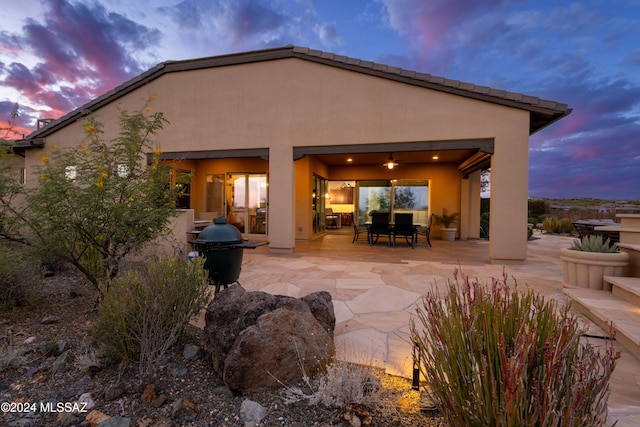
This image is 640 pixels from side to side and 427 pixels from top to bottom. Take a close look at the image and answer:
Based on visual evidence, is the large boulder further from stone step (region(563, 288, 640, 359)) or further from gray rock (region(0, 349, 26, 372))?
stone step (region(563, 288, 640, 359))

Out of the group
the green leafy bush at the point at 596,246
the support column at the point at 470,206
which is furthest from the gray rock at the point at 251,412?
the support column at the point at 470,206

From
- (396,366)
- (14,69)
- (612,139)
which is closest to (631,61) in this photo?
(612,139)

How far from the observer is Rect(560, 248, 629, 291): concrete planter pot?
3807 millimetres

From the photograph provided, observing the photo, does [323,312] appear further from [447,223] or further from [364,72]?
[447,223]

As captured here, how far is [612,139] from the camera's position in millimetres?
21500

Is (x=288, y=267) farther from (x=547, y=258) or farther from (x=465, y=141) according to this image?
(x=547, y=258)

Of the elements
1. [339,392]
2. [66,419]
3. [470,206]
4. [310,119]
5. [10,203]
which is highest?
[310,119]

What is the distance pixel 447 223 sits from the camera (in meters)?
11.0

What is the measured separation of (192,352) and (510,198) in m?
6.99

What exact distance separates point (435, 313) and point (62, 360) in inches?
112

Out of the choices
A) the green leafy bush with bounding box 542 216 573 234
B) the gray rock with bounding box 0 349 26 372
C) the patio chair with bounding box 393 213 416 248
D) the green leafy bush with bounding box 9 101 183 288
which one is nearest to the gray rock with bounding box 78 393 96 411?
the gray rock with bounding box 0 349 26 372

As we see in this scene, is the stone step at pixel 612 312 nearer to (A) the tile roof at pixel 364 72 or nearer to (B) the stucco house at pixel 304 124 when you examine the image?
(B) the stucco house at pixel 304 124

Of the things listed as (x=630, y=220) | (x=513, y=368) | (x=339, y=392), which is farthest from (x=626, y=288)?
(x=339, y=392)

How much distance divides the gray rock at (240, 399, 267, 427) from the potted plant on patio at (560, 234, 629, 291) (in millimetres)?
4626
